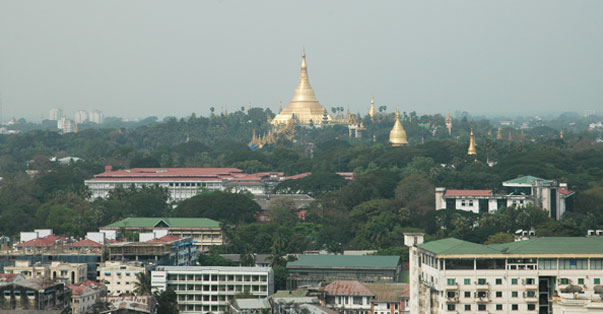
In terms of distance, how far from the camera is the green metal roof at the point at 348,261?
228ft

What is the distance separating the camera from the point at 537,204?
86562 millimetres

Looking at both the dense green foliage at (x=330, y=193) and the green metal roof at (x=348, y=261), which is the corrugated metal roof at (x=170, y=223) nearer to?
the dense green foliage at (x=330, y=193)

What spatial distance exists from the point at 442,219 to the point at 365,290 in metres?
22.9

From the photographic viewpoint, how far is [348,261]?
2763 inches

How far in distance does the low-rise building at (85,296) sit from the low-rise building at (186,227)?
19.9 m

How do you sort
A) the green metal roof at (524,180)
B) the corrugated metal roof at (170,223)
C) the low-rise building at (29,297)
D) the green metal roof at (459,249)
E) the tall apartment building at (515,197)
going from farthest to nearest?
the green metal roof at (524,180)
the tall apartment building at (515,197)
the corrugated metal roof at (170,223)
the low-rise building at (29,297)
the green metal roof at (459,249)

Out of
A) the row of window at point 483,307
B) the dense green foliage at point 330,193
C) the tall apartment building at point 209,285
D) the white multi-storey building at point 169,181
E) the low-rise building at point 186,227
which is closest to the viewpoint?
the row of window at point 483,307

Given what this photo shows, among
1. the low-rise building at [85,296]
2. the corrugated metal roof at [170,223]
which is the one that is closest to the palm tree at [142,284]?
Result: the low-rise building at [85,296]

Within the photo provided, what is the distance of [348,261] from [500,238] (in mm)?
7271

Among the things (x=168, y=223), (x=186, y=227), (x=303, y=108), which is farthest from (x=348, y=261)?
(x=303, y=108)

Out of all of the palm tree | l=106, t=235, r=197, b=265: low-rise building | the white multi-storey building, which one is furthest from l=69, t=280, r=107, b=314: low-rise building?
the white multi-storey building

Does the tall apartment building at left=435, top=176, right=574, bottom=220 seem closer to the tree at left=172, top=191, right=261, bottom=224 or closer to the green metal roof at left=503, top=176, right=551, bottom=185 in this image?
the green metal roof at left=503, top=176, right=551, bottom=185

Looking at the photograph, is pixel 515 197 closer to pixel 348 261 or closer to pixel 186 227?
pixel 186 227

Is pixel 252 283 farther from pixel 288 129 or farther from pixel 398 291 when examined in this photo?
pixel 288 129
